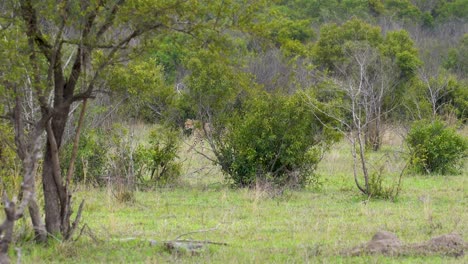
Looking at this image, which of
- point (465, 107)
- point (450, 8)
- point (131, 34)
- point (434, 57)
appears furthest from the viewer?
point (450, 8)

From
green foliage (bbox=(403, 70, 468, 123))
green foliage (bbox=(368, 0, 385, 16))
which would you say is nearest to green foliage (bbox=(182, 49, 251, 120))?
green foliage (bbox=(403, 70, 468, 123))

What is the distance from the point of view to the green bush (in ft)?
59.7

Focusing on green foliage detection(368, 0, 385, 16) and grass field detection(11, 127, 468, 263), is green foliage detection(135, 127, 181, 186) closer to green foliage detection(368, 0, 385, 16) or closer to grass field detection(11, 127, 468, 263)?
grass field detection(11, 127, 468, 263)

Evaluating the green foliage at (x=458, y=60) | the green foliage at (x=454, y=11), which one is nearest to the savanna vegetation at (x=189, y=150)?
the green foliage at (x=458, y=60)

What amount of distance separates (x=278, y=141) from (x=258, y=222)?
436 cm

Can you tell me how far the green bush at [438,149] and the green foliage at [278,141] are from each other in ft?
10.9

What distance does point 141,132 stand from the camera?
20297 millimetres

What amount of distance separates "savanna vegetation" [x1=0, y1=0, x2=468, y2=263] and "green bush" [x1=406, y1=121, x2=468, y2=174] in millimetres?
40

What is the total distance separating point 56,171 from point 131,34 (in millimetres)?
1826

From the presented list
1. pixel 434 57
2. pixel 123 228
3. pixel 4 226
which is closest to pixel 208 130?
pixel 123 228

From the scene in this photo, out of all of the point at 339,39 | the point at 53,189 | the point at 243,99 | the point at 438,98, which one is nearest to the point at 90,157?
the point at 243,99

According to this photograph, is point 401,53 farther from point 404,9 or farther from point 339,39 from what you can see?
point 404,9

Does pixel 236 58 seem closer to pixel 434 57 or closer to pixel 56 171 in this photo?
pixel 56 171

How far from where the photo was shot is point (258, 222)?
38.4ft
